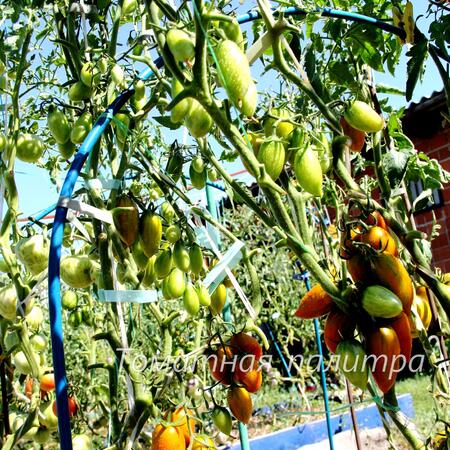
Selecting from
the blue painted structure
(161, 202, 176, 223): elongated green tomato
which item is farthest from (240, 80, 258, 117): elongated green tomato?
the blue painted structure

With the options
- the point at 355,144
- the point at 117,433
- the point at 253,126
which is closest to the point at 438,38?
the point at 355,144

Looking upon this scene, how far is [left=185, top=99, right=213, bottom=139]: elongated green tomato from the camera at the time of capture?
2.15ft

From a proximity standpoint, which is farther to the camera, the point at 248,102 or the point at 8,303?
the point at 8,303

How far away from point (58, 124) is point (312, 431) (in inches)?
113

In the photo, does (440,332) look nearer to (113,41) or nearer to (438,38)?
(438,38)

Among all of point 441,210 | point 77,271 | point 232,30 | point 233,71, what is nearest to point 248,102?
point 233,71

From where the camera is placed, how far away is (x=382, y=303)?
2.04 feet

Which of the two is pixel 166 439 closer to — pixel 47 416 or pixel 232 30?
pixel 47 416

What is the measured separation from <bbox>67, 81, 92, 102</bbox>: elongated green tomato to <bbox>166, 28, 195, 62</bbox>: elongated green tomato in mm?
382

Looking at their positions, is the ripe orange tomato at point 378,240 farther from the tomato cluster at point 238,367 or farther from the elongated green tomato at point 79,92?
the elongated green tomato at point 79,92

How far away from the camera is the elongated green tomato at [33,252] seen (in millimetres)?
889

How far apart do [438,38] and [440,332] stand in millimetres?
468

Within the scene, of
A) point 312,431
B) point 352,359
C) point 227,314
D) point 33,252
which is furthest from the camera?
point 312,431

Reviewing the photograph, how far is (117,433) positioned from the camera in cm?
97
